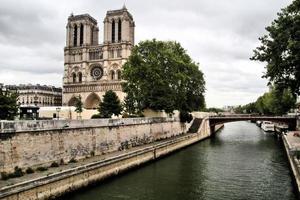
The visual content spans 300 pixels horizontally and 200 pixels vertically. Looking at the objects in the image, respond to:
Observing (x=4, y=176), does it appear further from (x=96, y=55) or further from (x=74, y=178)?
(x=96, y=55)

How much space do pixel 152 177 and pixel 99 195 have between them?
20.4 ft

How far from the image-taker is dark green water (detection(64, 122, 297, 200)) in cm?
2048

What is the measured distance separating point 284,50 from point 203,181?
36.8 ft

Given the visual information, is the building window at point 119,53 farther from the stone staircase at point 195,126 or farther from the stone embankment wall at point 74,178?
the stone embankment wall at point 74,178

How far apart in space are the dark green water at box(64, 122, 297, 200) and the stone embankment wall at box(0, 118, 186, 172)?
11.4ft

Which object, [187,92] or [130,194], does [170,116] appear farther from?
[130,194]

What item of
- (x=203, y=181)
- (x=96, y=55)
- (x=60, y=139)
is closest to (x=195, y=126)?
(x=203, y=181)

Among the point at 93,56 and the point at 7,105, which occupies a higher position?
the point at 93,56

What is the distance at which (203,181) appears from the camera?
24484 millimetres

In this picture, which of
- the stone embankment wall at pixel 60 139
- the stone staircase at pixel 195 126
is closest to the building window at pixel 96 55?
the stone staircase at pixel 195 126

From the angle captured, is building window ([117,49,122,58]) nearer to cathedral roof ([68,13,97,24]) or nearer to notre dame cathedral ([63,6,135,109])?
notre dame cathedral ([63,6,135,109])

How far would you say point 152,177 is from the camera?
25547 mm

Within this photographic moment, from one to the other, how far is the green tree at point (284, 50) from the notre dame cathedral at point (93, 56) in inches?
2636

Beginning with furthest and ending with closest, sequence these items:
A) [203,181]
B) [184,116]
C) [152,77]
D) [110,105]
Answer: [110,105] < [184,116] < [152,77] < [203,181]
